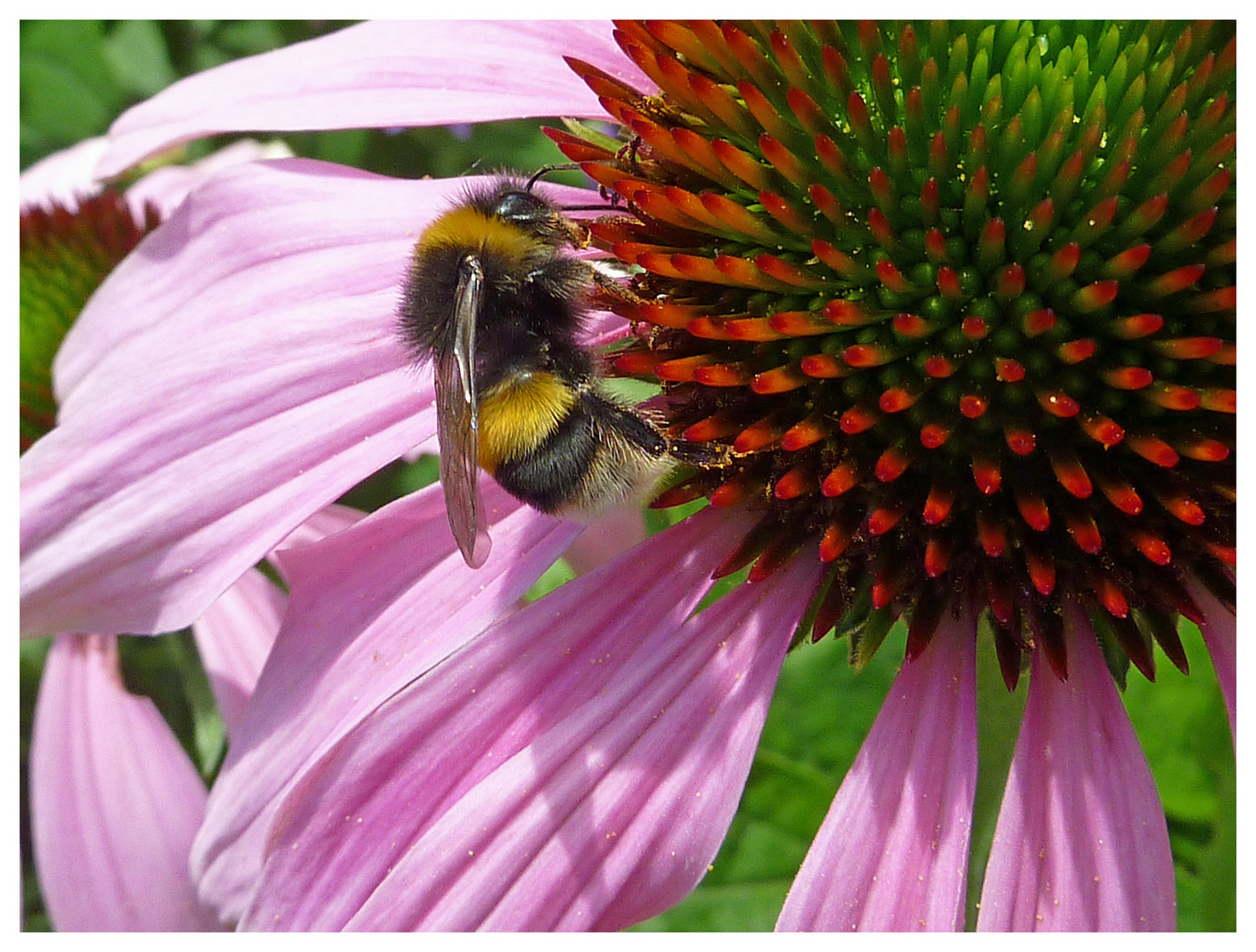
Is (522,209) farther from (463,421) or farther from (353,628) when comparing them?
(353,628)

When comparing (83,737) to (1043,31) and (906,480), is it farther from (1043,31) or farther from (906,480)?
(1043,31)

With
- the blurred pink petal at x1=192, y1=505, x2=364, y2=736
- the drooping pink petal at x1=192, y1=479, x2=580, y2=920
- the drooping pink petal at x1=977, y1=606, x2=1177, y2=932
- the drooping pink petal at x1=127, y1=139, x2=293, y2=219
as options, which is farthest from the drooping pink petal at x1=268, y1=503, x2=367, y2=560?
the drooping pink petal at x1=977, y1=606, x2=1177, y2=932

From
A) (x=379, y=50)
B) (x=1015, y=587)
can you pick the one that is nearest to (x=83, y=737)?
(x=379, y=50)

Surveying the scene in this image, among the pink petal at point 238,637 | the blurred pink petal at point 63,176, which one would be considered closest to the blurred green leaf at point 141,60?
the blurred pink petal at point 63,176

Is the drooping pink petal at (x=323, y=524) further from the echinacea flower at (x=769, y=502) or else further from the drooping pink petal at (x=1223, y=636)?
the drooping pink petal at (x=1223, y=636)
